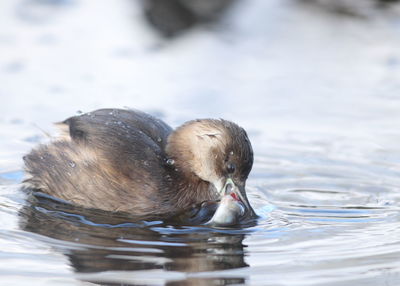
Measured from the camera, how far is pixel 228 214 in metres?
6.75

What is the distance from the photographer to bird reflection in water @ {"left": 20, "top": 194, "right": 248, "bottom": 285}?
573 cm

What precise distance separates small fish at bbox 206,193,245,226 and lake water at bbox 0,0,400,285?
0.59 feet

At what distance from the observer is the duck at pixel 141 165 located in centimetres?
700

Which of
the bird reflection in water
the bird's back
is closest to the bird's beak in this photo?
the bird reflection in water

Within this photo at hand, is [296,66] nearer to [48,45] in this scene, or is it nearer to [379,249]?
[48,45]

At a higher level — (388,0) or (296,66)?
(388,0)

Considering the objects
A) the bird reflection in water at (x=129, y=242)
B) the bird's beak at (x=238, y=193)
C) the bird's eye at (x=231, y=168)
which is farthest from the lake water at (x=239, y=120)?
the bird's eye at (x=231, y=168)

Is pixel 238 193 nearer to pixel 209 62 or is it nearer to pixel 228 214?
pixel 228 214

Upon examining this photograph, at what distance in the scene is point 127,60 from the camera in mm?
11133

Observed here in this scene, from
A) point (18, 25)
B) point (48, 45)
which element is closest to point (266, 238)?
point (48, 45)

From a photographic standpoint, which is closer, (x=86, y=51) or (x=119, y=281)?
(x=119, y=281)

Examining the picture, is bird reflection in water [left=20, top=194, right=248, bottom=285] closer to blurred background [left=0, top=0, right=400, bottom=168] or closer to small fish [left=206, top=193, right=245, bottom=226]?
small fish [left=206, top=193, right=245, bottom=226]

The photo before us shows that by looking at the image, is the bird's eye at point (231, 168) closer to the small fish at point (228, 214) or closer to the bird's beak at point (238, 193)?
the bird's beak at point (238, 193)

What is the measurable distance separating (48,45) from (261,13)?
3.29 metres
